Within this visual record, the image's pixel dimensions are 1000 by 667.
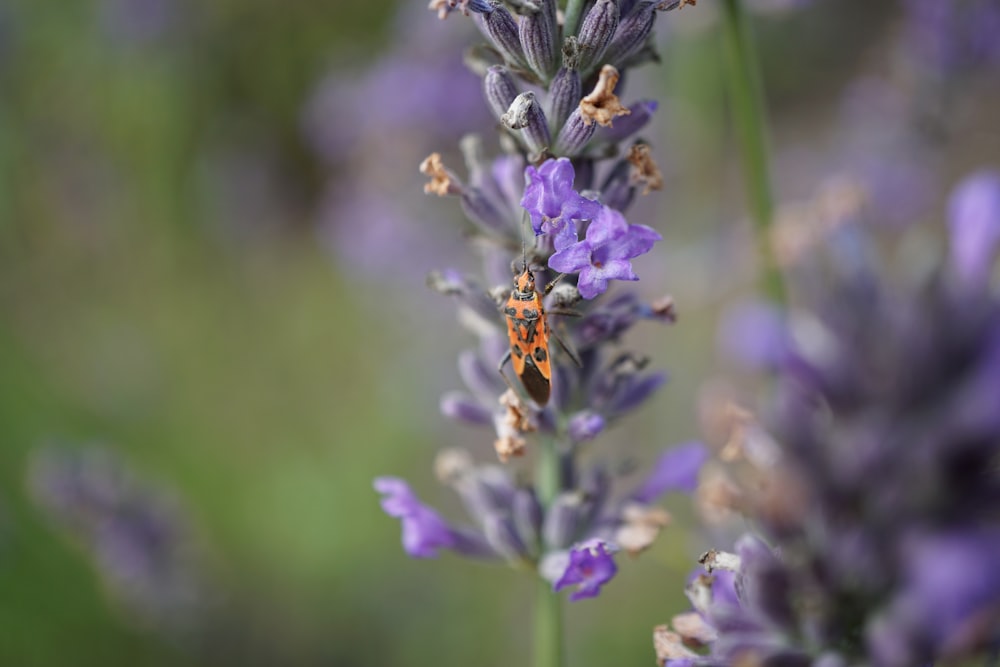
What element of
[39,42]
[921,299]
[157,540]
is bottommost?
[921,299]

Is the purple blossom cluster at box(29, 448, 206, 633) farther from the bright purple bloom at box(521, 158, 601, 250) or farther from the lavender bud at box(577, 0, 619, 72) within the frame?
the lavender bud at box(577, 0, 619, 72)

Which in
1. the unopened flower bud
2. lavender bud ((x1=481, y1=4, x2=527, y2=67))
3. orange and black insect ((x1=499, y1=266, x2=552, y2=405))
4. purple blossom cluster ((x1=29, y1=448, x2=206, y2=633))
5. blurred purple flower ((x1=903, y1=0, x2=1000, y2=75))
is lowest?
orange and black insect ((x1=499, y1=266, x2=552, y2=405))

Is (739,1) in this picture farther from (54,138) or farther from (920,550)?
(54,138)

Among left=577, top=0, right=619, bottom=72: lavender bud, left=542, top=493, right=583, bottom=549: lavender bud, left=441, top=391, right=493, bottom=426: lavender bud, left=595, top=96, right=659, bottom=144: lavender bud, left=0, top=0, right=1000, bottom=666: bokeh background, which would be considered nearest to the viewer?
left=577, top=0, right=619, bottom=72: lavender bud

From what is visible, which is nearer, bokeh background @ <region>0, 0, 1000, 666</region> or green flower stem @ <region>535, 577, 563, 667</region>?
green flower stem @ <region>535, 577, 563, 667</region>

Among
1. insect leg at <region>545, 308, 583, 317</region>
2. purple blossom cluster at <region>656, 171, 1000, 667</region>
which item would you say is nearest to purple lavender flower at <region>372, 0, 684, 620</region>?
insect leg at <region>545, 308, 583, 317</region>

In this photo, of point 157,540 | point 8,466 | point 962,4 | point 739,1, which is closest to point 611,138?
point 739,1

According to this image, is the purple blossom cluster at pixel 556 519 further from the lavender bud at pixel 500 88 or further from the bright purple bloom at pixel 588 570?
the lavender bud at pixel 500 88
